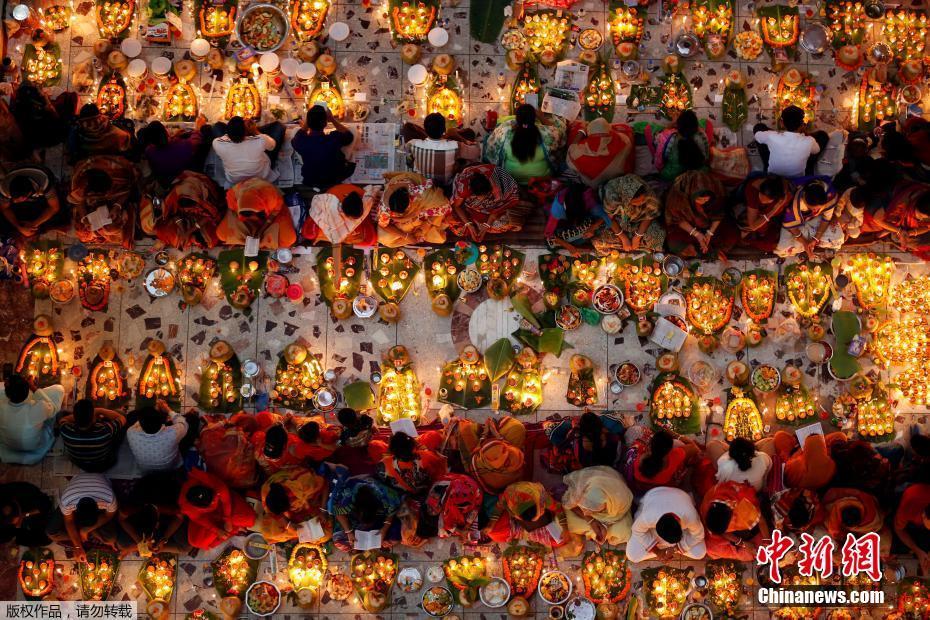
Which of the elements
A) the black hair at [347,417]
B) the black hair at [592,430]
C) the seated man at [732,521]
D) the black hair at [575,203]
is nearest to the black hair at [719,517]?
the seated man at [732,521]

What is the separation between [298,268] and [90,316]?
1.82 metres

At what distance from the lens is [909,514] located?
6914mm

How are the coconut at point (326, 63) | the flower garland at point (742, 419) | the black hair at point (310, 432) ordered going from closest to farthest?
the black hair at point (310, 432), the flower garland at point (742, 419), the coconut at point (326, 63)

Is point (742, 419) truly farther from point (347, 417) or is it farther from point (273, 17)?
point (273, 17)

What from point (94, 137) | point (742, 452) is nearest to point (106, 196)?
point (94, 137)

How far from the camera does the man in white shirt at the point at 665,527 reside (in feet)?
21.8

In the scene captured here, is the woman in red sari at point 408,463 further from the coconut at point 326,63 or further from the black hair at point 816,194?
the black hair at point 816,194

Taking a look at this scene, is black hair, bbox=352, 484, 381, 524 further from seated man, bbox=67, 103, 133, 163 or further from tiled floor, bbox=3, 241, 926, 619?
seated man, bbox=67, 103, 133, 163

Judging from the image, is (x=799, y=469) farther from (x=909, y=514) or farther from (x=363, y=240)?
(x=363, y=240)

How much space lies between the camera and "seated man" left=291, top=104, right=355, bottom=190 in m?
7.22

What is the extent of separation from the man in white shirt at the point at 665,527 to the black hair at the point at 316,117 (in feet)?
12.9

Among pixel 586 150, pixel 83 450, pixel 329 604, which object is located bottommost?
pixel 329 604

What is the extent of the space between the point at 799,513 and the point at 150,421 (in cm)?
504

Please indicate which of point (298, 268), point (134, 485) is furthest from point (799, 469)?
point (134, 485)
